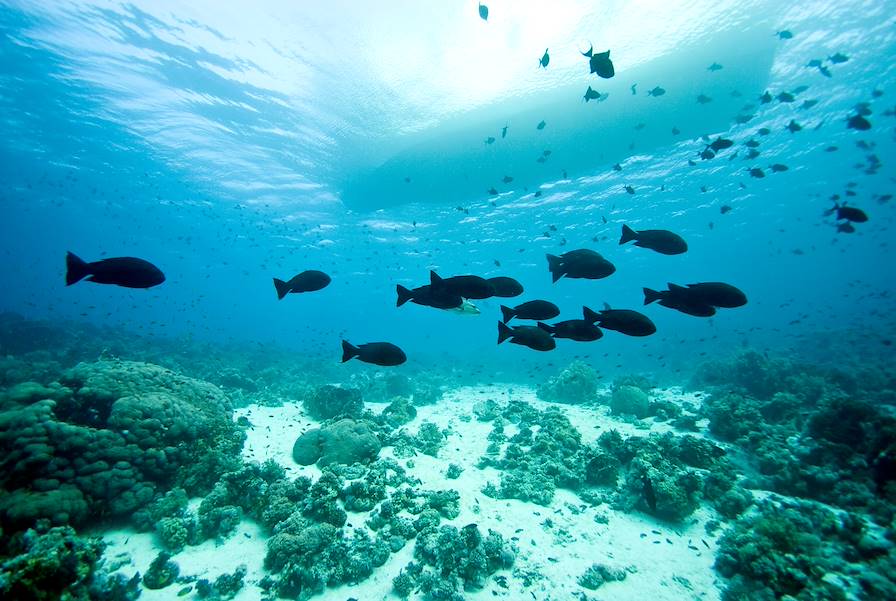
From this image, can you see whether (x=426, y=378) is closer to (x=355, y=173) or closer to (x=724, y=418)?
(x=355, y=173)

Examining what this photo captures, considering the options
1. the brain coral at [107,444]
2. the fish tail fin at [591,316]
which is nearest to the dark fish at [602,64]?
the fish tail fin at [591,316]

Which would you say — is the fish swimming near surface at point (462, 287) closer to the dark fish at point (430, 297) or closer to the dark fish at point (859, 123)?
the dark fish at point (430, 297)

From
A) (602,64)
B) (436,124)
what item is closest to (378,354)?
(602,64)

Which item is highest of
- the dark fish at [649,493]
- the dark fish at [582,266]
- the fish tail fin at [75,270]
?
the dark fish at [582,266]

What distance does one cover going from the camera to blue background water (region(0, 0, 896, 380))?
1577cm

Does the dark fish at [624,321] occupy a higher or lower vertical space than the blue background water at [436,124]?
lower

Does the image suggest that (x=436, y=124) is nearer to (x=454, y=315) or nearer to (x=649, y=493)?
(x=454, y=315)

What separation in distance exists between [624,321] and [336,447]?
8139mm

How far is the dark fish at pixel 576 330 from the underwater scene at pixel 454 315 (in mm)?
64

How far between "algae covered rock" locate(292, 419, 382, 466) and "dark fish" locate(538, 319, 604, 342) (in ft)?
22.8

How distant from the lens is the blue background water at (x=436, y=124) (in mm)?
15773

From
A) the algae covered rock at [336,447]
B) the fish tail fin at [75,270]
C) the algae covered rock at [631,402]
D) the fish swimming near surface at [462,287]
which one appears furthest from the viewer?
the algae covered rock at [631,402]

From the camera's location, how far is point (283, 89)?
18719 millimetres

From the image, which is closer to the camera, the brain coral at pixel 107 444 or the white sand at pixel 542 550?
the brain coral at pixel 107 444
